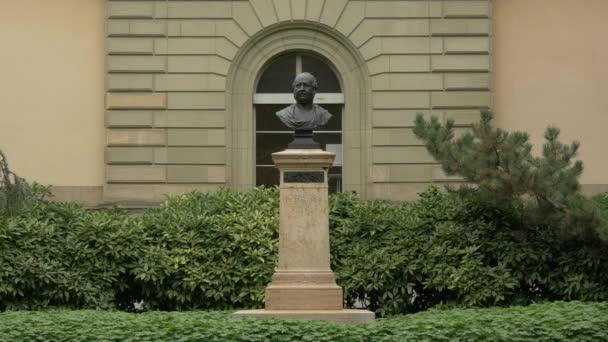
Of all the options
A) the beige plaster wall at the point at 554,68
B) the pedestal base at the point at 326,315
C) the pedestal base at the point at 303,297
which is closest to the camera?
the pedestal base at the point at 326,315

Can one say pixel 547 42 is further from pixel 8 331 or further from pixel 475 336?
pixel 8 331

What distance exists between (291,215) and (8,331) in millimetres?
3600

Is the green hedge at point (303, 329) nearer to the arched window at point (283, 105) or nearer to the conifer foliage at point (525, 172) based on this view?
the conifer foliage at point (525, 172)

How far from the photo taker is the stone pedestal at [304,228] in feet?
54.5

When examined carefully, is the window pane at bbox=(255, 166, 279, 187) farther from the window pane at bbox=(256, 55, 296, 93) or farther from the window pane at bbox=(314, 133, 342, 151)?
the window pane at bbox=(256, 55, 296, 93)

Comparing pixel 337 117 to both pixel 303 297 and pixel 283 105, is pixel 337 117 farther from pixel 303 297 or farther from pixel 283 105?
pixel 303 297

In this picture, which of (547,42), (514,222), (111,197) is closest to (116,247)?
(514,222)

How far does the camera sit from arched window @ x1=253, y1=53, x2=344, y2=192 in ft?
85.7

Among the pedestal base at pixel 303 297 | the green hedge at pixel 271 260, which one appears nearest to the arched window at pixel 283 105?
the green hedge at pixel 271 260

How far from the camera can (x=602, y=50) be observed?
2620cm

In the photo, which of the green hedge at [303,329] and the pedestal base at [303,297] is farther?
the pedestal base at [303,297]

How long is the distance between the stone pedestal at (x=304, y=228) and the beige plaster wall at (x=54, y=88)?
9705 mm

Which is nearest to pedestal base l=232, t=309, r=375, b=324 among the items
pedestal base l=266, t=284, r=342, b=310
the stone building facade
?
pedestal base l=266, t=284, r=342, b=310

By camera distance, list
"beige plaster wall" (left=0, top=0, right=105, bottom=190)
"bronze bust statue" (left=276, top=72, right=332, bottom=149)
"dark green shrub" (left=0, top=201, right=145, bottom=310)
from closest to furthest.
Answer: "bronze bust statue" (left=276, top=72, right=332, bottom=149)
"dark green shrub" (left=0, top=201, right=145, bottom=310)
"beige plaster wall" (left=0, top=0, right=105, bottom=190)
